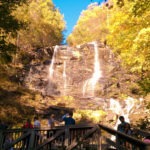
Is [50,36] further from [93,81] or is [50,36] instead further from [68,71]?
[93,81]

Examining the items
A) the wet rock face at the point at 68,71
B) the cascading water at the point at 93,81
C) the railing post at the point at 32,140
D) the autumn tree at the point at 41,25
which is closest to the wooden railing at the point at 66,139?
the railing post at the point at 32,140

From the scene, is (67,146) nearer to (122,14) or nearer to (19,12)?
(122,14)

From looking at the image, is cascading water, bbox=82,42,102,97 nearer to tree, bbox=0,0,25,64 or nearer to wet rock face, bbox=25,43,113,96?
wet rock face, bbox=25,43,113,96

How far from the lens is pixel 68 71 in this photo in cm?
3644

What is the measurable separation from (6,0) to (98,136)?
9.22 m

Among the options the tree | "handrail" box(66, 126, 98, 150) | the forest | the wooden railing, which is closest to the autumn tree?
the forest

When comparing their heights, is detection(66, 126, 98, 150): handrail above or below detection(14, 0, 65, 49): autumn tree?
below

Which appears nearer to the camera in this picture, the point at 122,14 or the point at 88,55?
the point at 122,14

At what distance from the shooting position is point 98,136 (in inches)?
355

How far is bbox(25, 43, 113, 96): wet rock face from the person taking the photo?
33.8 m

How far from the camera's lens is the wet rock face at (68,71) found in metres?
33.8

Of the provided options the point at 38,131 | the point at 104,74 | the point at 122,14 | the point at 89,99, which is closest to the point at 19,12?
the point at 104,74

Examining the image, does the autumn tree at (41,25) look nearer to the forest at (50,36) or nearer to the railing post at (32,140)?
the forest at (50,36)

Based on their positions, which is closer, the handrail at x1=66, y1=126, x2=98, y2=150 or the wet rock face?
the handrail at x1=66, y1=126, x2=98, y2=150
